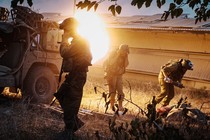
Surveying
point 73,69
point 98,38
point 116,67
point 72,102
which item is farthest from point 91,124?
point 98,38

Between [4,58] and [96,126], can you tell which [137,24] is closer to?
[4,58]

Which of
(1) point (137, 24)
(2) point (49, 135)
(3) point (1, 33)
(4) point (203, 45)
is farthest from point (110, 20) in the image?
(2) point (49, 135)

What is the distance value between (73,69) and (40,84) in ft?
10.7

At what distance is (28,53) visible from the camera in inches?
325

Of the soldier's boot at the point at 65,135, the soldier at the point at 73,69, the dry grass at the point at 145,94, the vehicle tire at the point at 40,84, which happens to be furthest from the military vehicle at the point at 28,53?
the soldier's boot at the point at 65,135

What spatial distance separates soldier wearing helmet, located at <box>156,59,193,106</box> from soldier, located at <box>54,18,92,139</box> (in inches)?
135

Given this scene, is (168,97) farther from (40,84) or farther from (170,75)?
(40,84)

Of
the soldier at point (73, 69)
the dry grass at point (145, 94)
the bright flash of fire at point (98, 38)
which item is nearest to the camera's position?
the soldier at point (73, 69)

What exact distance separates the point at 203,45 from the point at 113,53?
209 inches

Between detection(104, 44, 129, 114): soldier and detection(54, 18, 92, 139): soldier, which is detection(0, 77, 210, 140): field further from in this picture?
detection(104, 44, 129, 114): soldier

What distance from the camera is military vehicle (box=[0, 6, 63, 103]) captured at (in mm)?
8031

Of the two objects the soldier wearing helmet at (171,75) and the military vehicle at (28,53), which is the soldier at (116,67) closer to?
the soldier wearing helmet at (171,75)

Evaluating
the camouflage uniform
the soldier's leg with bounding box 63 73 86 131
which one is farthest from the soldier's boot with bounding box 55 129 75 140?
the camouflage uniform

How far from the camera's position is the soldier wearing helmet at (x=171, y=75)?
838 centimetres
